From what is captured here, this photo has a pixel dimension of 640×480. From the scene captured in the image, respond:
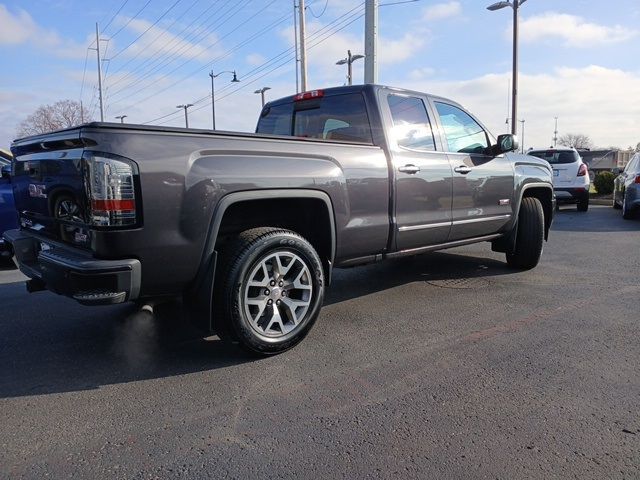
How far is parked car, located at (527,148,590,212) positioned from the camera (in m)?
13.6

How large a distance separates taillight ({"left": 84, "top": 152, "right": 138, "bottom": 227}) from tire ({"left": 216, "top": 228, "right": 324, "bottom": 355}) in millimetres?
741

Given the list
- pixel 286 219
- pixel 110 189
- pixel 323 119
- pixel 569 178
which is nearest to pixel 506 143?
pixel 323 119

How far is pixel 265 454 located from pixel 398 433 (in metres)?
0.68

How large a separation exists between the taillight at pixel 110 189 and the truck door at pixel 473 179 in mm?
3170

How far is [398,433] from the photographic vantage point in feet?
8.51

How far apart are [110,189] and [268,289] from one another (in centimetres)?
123

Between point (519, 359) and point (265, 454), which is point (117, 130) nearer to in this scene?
point (265, 454)

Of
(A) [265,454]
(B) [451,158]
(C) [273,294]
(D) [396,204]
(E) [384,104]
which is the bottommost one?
(A) [265,454]

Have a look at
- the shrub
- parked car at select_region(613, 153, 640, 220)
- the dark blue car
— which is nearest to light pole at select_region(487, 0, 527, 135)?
the shrub

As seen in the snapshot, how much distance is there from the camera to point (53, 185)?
3.33 metres

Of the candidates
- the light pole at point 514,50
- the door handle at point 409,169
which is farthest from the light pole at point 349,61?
the door handle at point 409,169

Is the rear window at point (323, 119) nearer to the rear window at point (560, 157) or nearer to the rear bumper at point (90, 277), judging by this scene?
the rear bumper at point (90, 277)

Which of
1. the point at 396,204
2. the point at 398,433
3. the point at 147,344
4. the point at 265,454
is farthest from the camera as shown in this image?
the point at 396,204

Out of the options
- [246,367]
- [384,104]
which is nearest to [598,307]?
[384,104]
